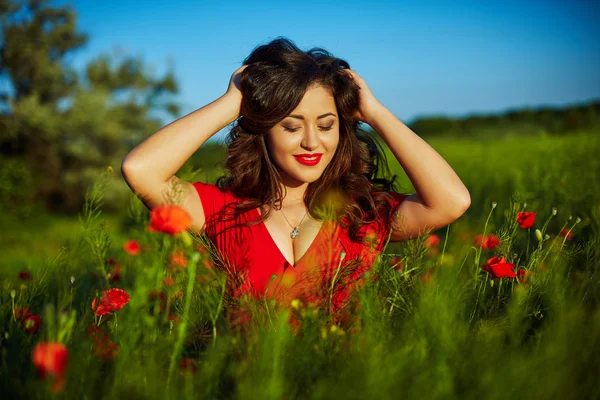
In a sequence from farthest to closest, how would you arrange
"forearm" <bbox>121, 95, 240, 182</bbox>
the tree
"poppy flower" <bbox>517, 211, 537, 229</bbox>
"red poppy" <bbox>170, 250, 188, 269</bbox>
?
1. the tree
2. "forearm" <bbox>121, 95, 240, 182</bbox>
3. "poppy flower" <bbox>517, 211, 537, 229</bbox>
4. "red poppy" <bbox>170, 250, 188, 269</bbox>

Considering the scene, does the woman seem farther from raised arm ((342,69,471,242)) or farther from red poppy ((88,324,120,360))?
red poppy ((88,324,120,360))

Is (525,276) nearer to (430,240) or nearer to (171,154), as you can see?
(430,240)

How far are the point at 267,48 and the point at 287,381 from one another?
1416 millimetres

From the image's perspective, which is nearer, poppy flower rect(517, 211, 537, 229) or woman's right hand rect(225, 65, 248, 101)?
poppy flower rect(517, 211, 537, 229)

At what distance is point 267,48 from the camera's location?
1.98 meters

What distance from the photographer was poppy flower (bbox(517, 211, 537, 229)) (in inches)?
61.0

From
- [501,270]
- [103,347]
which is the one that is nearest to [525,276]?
[501,270]

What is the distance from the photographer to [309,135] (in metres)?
1.85

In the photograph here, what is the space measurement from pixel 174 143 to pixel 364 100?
772mm

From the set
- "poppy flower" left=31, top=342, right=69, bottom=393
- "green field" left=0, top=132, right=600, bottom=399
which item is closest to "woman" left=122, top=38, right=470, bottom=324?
"green field" left=0, top=132, right=600, bottom=399

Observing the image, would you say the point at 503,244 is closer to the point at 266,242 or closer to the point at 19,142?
the point at 266,242

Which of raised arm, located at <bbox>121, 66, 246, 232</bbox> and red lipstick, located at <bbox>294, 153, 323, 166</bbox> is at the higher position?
raised arm, located at <bbox>121, 66, 246, 232</bbox>

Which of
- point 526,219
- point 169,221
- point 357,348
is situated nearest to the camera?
point 169,221

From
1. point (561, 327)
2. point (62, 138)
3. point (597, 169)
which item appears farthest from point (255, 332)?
point (62, 138)
